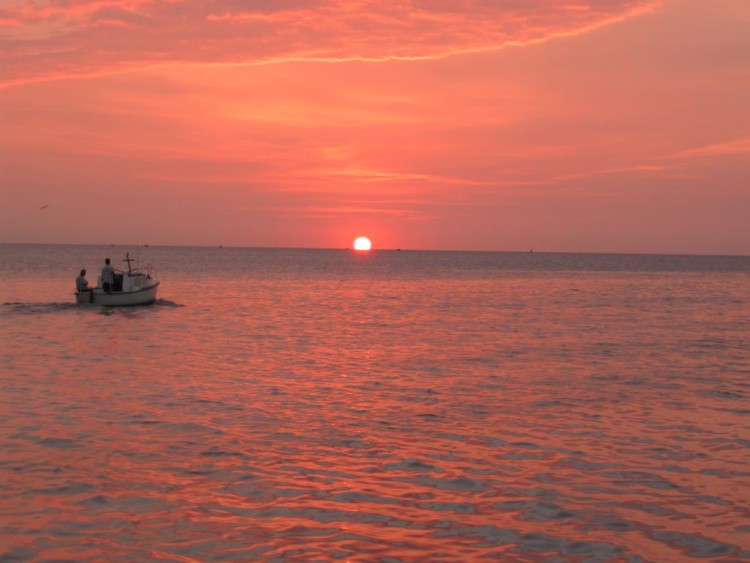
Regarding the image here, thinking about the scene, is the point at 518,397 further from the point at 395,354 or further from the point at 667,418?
the point at 395,354

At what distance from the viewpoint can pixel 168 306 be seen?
157 feet

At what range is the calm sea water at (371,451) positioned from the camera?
9.22 metres

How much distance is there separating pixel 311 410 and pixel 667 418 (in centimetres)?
765

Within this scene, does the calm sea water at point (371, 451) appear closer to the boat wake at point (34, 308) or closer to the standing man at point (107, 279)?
the boat wake at point (34, 308)

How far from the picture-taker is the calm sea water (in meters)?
9.22

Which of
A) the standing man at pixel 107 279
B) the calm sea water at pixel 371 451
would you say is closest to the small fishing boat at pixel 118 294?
the standing man at pixel 107 279

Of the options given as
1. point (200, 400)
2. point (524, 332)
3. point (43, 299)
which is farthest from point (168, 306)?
point (200, 400)

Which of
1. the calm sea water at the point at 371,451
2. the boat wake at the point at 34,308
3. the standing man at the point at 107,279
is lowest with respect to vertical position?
the calm sea water at the point at 371,451

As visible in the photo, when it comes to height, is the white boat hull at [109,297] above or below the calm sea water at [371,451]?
above

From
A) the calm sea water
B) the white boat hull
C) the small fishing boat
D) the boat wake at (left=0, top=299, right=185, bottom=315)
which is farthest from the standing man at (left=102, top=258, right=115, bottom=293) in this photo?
the calm sea water

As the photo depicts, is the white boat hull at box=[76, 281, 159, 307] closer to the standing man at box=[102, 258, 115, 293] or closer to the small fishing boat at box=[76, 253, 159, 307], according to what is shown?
the small fishing boat at box=[76, 253, 159, 307]

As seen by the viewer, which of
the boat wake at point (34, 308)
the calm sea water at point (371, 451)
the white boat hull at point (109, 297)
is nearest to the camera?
the calm sea water at point (371, 451)

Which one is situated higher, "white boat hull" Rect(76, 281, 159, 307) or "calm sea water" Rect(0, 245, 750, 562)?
"white boat hull" Rect(76, 281, 159, 307)

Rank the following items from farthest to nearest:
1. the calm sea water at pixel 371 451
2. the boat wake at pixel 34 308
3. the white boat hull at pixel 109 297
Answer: the white boat hull at pixel 109 297
the boat wake at pixel 34 308
the calm sea water at pixel 371 451
